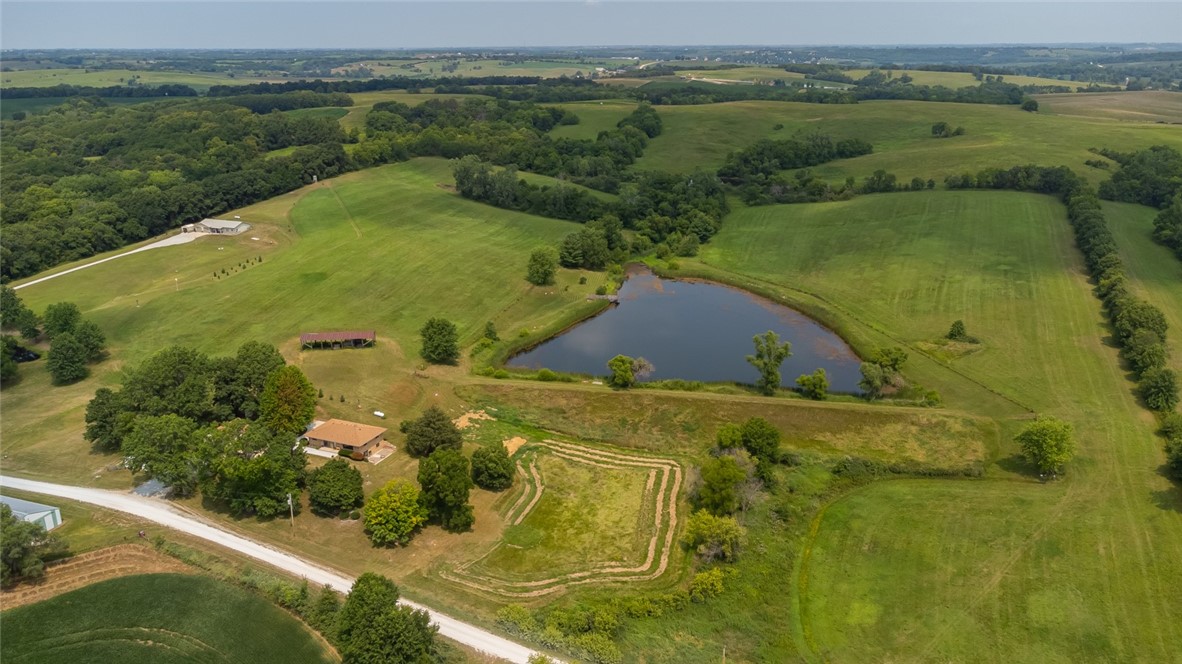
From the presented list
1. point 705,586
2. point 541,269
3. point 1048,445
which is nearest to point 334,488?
point 705,586

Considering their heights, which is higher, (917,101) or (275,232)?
(917,101)

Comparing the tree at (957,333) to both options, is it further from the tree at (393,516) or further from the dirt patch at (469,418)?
the tree at (393,516)

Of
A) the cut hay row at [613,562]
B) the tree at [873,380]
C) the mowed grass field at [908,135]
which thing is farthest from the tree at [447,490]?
the mowed grass field at [908,135]

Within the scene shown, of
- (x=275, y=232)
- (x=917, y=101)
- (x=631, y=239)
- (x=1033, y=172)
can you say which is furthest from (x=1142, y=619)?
(x=917, y=101)

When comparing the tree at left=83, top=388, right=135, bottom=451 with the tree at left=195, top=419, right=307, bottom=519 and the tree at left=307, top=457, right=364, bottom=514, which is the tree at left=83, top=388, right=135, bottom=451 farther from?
the tree at left=307, top=457, right=364, bottom=514

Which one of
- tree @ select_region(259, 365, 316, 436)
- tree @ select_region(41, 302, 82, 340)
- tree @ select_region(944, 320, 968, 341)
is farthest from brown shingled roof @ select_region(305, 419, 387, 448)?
tree @ select_region(944, 320, 968, 341)

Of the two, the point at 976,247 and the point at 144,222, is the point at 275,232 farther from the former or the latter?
the point at 976,247
